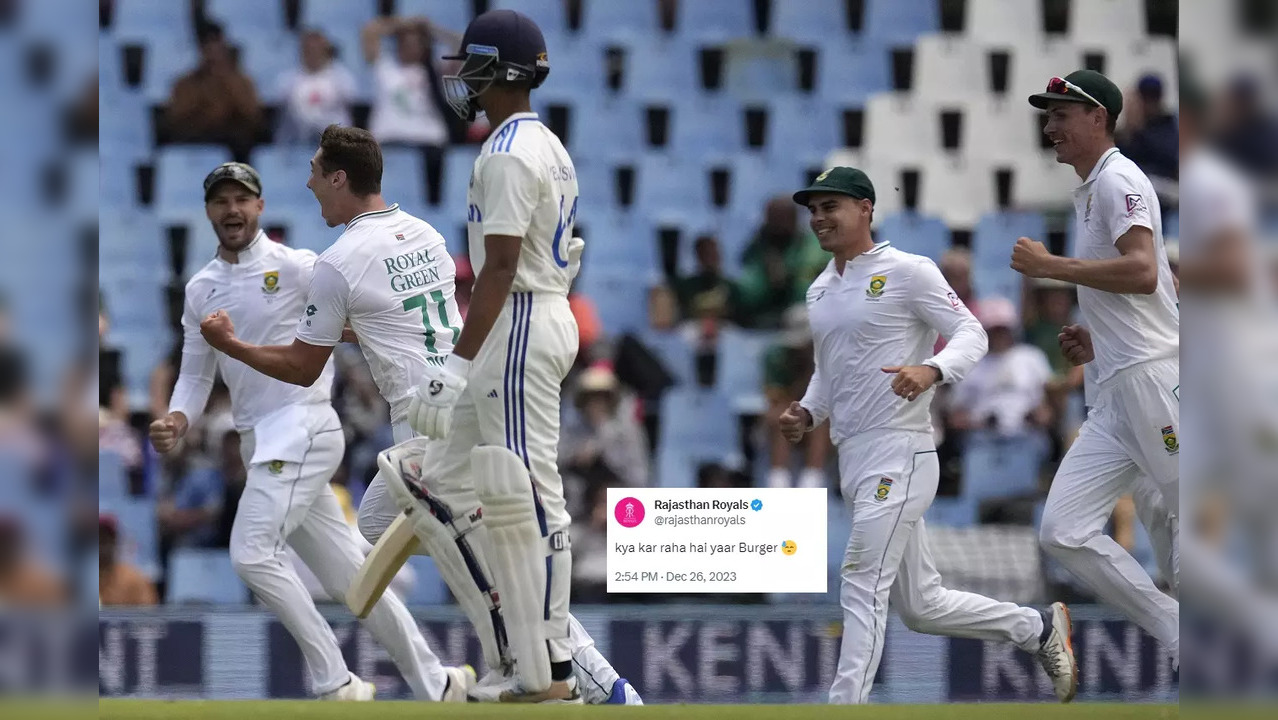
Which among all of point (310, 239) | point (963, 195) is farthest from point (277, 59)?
point (963, 195)

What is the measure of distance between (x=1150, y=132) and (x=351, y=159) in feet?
18.2

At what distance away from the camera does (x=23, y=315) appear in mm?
2328

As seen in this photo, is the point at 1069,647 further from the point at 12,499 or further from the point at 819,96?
the point at 819,96

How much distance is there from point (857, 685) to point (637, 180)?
234 inches

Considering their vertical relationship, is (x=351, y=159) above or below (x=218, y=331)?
above

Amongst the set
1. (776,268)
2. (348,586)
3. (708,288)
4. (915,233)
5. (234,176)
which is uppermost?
(915,233)

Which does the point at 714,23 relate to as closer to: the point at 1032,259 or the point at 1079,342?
the point at 1079,342

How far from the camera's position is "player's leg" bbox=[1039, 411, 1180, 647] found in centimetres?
606

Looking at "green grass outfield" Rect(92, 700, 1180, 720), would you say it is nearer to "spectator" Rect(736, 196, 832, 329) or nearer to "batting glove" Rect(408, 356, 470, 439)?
"batting glove" Rect(408, 356, 470, 439)

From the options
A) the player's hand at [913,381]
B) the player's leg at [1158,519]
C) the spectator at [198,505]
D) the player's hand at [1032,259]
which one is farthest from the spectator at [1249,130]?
the spectator at [198,505]

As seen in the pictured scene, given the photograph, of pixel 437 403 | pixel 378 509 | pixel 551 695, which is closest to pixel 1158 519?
pixel 551 695

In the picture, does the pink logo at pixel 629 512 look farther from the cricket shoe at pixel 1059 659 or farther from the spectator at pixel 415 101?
the spectator at pixel 415 101

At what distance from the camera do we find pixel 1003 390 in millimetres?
9922

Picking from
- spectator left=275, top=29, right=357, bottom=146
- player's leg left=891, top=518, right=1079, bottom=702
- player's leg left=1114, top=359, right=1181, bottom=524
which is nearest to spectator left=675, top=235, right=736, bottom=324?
spectator left=275, top=29, right=357, bottom=146
